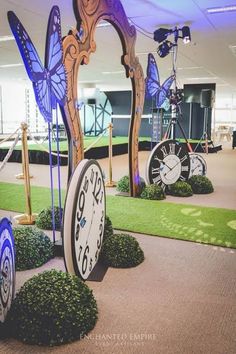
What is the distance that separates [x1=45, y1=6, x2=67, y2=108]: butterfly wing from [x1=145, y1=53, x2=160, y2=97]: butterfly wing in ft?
8.02

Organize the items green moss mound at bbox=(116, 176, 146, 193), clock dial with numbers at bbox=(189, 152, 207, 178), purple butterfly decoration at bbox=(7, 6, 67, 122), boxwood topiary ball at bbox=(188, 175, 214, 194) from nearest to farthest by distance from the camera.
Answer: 1. purple butterfly decoration at bbox=(7, 6, 67, 122)
2. green moss mound at bbox=(116, 176, 146, 193)
3. boxwood topiary ball at bbox=(188, 175, 214, 194)
4. clock dial with numbers at bbox=(189, 152, 207, 178)

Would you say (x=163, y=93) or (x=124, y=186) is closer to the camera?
(x=124, y=186)

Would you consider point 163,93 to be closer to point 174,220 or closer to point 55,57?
point 174,220

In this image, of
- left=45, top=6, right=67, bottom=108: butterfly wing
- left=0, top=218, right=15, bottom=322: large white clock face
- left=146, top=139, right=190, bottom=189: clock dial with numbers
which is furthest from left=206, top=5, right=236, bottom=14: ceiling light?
left=0, top=218, right=15, bottom=322: large white clock face

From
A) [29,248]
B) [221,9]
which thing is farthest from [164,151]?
[29,248]

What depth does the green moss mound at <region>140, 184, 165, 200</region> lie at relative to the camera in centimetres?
469

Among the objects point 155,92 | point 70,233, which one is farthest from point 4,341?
point 155,92

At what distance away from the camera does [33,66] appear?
236cm

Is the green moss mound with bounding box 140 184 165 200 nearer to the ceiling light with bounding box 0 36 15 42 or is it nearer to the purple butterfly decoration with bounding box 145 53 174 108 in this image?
the purple butterfly decoration with bounding box 145 53 174 108

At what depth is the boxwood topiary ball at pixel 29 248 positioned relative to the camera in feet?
8.52

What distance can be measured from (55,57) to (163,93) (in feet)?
10.2

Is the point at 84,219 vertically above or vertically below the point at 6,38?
below

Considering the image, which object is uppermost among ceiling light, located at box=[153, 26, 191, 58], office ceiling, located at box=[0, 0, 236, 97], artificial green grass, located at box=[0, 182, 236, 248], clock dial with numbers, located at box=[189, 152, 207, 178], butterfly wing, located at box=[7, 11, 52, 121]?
office ceiling, located at box=[0, 0, 236, 97]

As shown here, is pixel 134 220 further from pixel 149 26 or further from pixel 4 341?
pixel 149 26
